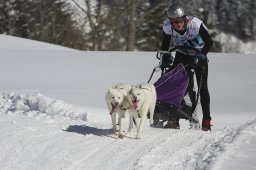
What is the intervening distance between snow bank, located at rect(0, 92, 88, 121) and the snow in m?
0.02

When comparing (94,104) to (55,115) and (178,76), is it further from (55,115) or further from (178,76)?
(178,76)

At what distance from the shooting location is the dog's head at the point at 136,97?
242 inches

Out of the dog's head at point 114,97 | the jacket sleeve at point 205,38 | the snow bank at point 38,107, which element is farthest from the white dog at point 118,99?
the snow bank at point 38,107

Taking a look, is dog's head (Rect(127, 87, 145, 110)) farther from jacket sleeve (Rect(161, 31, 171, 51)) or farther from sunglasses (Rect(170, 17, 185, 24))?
jacket sleeve (Rect(161, 31, 171, 51))

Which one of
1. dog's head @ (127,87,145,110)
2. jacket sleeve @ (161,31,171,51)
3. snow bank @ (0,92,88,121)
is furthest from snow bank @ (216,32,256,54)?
dog's head @ (127,87,145,110)

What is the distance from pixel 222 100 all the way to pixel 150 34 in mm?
26446

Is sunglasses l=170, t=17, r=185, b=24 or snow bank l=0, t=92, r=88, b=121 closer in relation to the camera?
sunglasses l=170, t=17, r=185, b=24

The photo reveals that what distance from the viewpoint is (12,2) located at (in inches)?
1581

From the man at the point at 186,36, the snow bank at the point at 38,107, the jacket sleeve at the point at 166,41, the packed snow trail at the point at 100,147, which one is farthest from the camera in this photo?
the snow bank at the point at 38,107

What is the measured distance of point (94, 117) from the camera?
9570 millimetres

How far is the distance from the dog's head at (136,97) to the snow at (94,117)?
1.49 ft

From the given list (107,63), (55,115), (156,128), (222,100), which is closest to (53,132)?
(156,128)

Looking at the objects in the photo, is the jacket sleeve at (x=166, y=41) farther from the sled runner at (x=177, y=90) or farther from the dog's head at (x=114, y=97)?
the dog's head at (x=114, y=97)

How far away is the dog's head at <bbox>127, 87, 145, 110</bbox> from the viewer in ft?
20.1
